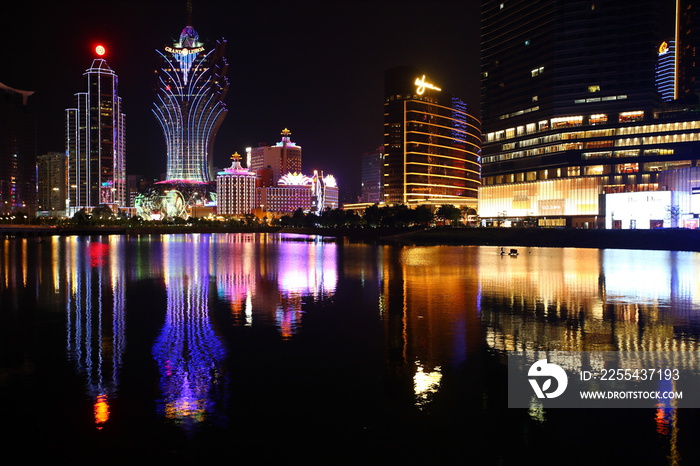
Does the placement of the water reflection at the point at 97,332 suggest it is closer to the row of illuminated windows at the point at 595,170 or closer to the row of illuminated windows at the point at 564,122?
the row of illuminated windows at the point at 595,170

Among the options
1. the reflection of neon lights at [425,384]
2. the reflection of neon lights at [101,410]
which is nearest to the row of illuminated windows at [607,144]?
the reflection of neon lights at [425,384]

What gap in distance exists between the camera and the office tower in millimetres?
131625

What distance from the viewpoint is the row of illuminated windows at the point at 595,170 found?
12786cm

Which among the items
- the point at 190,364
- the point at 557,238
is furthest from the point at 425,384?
the point at 557,238

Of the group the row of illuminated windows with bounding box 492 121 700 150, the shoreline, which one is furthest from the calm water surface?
the row of illuminated windows with bounding box 492 121 700 150

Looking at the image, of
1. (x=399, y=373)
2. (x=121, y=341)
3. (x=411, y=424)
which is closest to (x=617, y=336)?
(x=399, y=373)

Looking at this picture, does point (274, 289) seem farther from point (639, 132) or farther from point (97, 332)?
point (639, 132)

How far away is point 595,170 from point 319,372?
451 ft

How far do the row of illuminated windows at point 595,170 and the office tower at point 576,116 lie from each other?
229 millimetres

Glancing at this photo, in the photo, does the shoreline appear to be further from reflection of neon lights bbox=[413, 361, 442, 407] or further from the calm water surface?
reflection of neon lights bbox=[413, 361, 442, 407]

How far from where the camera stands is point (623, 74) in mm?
145250

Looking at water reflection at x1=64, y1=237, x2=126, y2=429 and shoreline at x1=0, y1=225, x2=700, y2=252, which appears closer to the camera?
water reflection at x1=64, y1=237, x2=126, y2=429

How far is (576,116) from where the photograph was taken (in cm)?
14438

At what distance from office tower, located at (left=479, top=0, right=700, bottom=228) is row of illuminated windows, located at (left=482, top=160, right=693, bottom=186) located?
23cm
